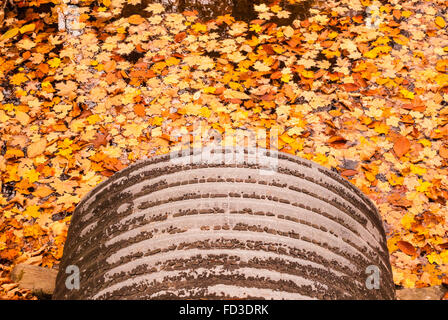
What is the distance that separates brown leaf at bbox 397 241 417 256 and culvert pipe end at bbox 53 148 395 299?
92 centimetres

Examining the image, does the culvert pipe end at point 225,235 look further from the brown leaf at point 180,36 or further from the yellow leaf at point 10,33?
the yellow leaf at point 10,33

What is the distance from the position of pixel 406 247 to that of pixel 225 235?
1.83 metres

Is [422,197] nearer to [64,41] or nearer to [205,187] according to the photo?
[205,187]

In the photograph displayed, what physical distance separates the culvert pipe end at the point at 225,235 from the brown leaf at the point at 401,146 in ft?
5.00

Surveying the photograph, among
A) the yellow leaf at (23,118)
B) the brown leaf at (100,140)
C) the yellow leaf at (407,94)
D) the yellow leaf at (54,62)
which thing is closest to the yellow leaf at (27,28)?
the yellow leaf at (54,62)

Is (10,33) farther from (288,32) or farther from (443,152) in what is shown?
(443,152)

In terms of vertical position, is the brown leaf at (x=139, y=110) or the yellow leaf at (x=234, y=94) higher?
the yellow leaf at (x=234, y=94)

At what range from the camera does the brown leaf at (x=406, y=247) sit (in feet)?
9.06

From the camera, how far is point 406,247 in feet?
9.12

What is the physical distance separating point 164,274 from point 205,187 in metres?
0.43

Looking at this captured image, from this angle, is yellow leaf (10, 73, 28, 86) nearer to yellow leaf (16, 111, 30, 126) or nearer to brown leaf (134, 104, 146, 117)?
yellow leaf (16, 111, 30, 126)

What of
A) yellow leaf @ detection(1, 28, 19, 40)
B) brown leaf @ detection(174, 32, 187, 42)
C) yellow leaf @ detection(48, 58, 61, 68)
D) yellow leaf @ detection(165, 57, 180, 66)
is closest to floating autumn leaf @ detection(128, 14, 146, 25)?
brown leaf @ detection(174, 32, 187, 42)
